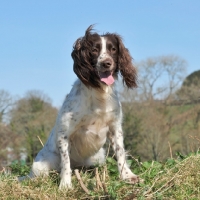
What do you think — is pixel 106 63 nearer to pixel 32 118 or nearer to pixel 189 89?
pixel 32 118

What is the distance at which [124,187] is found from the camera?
4781 mm

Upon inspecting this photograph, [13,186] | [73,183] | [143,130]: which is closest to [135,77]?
[73,183]

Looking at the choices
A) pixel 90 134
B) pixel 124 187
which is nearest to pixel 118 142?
pixel 90 134

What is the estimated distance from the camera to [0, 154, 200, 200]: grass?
15.3ft

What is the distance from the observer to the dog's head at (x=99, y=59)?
6.17 m

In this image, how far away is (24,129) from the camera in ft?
134

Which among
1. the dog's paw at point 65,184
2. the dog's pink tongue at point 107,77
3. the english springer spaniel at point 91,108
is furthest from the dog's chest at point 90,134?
the dog's paw at point 65,184

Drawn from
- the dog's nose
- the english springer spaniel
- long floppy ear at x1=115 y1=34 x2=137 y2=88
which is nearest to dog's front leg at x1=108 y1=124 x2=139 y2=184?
the english springer spaniel

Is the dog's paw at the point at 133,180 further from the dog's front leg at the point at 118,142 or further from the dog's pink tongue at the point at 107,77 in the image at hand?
the dog's pink tongue at the point at 107,77

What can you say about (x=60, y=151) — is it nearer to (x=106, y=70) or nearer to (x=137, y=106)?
(x=106, y=70)

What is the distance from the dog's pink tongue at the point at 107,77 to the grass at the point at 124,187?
4.04 feet

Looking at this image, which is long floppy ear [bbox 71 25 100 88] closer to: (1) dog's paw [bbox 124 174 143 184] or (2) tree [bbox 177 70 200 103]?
(1) dog's paw [bbox 124 174 143 184]

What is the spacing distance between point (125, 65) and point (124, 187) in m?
2.16

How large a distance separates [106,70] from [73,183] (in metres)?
1.55
